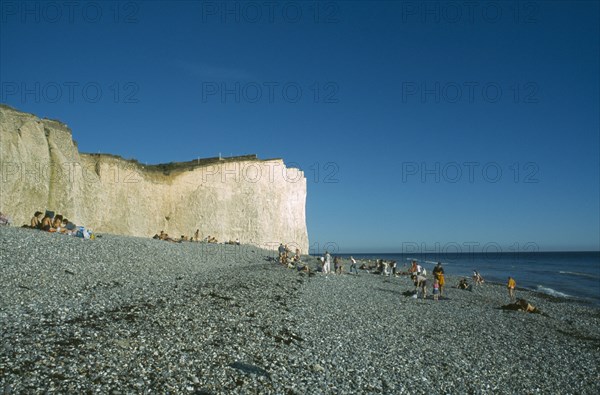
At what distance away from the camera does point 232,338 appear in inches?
310

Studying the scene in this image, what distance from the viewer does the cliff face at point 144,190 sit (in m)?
22.2

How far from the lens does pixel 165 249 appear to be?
20688 millimetres

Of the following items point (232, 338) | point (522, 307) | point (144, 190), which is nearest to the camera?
point (232, 338)

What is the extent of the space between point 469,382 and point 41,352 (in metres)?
8.23

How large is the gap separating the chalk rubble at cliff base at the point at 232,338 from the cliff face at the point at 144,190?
31.8 feet

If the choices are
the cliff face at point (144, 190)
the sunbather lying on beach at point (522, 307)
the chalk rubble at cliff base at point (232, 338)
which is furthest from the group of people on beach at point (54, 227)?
the sunbather lying on beach at point (522, 307)

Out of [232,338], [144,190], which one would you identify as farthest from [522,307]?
[144,190]

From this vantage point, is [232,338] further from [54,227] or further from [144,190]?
[144,190]

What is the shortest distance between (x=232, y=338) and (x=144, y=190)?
102 ft

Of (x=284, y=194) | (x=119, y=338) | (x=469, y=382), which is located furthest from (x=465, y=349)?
(x=284, y=194)

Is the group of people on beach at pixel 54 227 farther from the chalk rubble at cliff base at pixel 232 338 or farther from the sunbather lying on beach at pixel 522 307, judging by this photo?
the sunbather lying on beach at pixel 522 307

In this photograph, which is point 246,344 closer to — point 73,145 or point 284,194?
point 73,145

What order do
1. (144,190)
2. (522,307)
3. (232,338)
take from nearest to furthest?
(232,338)
(522,307)
(144,190)

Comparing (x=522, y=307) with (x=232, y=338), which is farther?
(x=522, y=307)
